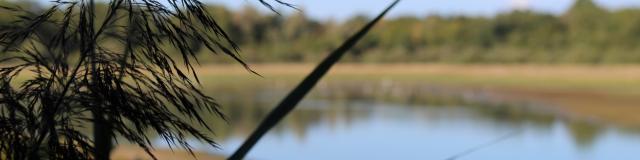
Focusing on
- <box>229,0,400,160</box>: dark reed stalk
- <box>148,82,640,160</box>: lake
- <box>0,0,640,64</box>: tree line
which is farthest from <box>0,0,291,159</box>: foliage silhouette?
<box>0,0,640,64</box>: tree line

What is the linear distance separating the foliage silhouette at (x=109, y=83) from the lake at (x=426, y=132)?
7.47m

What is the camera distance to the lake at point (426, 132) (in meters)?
13.8

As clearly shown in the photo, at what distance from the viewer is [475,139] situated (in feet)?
50.8

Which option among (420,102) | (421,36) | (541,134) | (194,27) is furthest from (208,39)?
(421,36)

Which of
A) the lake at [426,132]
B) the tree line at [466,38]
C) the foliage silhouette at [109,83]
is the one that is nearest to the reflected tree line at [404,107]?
the lake at [426,132]

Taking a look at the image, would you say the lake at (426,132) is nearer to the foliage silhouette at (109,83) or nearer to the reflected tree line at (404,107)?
the reflected tree line at (404,107)

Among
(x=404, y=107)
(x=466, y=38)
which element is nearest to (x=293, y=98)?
(x=404, y=107)

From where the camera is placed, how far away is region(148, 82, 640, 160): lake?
1383cm

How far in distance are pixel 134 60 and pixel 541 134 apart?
16.7 m

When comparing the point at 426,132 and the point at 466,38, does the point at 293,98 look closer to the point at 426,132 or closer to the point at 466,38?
the point at 426,132

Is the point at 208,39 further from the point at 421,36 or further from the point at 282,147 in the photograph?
the point at 421,36

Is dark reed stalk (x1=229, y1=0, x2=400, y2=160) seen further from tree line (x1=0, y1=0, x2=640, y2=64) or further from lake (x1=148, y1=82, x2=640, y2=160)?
tree line (x1=0, y1=0, x2=640, y2=64)

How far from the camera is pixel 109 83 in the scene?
0.85m

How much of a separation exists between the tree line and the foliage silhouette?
1745 inches
